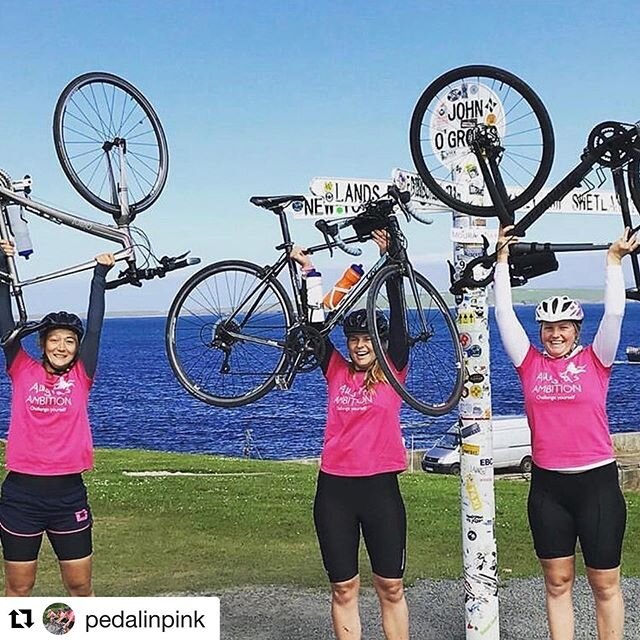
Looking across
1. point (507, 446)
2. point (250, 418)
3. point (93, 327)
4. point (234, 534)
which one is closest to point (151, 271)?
point (93, 327)

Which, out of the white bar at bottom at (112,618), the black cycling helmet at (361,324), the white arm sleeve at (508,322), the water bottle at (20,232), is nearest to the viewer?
the white bar at bottom at (112,618)

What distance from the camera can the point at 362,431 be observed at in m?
4.60

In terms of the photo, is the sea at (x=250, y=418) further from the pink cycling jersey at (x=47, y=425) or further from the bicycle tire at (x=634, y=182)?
the pink cycling jersey at (x=47, y=425)

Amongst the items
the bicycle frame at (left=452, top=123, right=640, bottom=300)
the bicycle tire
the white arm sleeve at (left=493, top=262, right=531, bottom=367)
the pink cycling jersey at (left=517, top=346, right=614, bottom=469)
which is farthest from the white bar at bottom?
the bicycle tire

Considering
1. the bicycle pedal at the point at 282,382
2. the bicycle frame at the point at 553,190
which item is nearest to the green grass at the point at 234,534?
the bicycle pedal at the point at 282,382

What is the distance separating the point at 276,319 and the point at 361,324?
571 millimetres

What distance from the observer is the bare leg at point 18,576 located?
4.46 meters

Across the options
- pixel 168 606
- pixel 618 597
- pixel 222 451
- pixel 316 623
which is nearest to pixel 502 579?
pixel 316 623

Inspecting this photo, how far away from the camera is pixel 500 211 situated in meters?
4.98

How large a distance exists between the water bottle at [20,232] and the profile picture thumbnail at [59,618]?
190 cm

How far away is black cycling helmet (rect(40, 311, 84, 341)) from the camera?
4566 millimetres

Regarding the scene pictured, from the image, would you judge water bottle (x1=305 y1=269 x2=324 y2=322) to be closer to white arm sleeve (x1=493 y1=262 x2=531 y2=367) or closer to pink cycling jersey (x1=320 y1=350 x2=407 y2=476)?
pink cycling jersey (x1=320 y1=350 x2=407 y2=476)

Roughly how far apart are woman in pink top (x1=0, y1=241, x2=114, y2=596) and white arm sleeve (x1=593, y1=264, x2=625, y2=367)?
2.50 meters

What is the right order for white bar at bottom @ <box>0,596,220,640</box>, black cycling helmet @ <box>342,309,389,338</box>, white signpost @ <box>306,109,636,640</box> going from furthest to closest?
white signpost @ <box>306,109,636,640</box> → black cycling helmet @ <box>342,309,389,338</box> → white bar at bottom @ <box>0,596,220,640</box>
